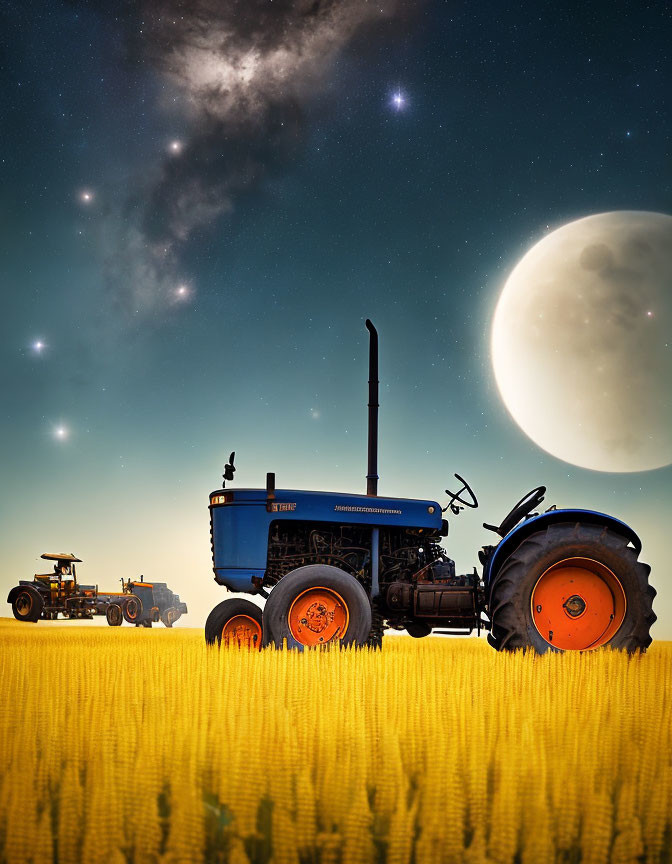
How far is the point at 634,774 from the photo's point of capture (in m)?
3.20

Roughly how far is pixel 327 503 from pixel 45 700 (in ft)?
13.2

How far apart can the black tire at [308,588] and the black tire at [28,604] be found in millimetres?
14678

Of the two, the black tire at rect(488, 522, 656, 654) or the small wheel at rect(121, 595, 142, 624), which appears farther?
the small wheel at rect(121, 595, 142, 624)

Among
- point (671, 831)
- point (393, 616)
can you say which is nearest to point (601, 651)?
point (393, 616)

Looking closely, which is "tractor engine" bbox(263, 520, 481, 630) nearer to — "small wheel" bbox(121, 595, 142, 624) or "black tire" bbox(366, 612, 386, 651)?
"black tire" bbox(366, 612, 386, 651)

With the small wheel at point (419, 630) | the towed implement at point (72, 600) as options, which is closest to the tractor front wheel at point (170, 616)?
the towed implement at point (72, 600)

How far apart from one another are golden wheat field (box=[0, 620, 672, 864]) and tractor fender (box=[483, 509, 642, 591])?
205 centimetres

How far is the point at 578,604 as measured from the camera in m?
7.05

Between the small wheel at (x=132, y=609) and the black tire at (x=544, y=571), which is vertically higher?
the black tire at (x=544, y=571)

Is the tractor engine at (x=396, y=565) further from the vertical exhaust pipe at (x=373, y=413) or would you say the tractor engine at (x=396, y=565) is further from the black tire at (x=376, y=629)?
the vertical exhaust pipe at (x=373, y=413)

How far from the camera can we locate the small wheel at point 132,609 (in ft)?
70.6

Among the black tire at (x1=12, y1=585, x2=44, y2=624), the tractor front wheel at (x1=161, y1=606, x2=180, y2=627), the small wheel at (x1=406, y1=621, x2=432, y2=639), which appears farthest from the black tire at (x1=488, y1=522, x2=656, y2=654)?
the tractor front wheel at (x1=161, y1=606, x2=180, y2=627)

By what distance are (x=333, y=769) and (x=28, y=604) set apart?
19.1 m

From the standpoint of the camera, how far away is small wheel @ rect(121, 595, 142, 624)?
70.6 ft
